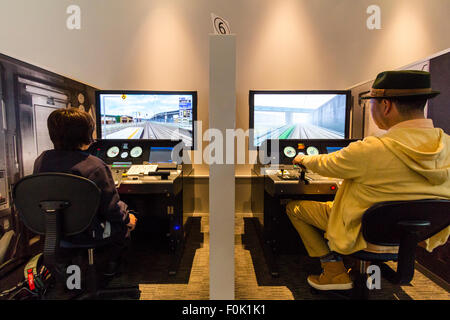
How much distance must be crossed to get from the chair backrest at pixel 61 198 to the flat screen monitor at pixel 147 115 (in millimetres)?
1189

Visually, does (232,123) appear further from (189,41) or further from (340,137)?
(189,41)

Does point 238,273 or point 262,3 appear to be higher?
point 262,3

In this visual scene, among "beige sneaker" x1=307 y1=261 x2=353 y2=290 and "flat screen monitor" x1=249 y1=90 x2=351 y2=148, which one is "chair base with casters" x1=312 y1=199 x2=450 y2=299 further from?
"flat screen monitor" x1=249 y1=90 x2=351 y2=148

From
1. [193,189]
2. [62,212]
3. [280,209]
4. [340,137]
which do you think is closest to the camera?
[62,212]

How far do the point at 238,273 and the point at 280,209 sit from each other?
61cm

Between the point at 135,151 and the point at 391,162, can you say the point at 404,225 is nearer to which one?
the point at 391,162

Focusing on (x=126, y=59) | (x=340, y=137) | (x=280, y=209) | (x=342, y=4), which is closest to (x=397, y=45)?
(x=342, y=4)

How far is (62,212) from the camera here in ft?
Answer: 3.67

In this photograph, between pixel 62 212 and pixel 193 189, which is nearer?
pixel 62 212

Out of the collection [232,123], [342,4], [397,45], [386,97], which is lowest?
[232,123]

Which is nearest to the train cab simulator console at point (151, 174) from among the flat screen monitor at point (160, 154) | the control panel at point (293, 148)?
the flat screen monitor at point (160, 154)

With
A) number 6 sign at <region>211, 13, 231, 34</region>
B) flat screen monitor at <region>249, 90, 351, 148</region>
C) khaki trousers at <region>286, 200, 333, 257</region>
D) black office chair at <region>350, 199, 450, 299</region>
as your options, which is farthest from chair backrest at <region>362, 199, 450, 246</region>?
flat screen monitor at <region>249, 90, 351, 148</region>

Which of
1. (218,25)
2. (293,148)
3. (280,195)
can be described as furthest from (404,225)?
(218,25)

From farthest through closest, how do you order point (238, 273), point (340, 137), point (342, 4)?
point (342, 4)
point (340, 137)
point (238, 273)
